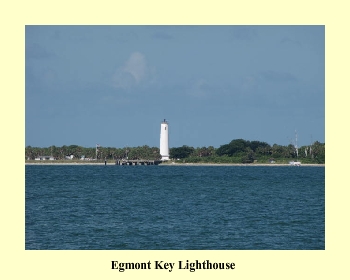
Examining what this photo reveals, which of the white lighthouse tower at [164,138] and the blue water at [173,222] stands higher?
the white lighthouse tower at [164,138]

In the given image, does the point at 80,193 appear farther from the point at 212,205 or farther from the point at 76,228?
the point at 76,228

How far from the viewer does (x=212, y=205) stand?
44.3m

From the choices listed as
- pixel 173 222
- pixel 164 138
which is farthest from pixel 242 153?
pixel 173 222

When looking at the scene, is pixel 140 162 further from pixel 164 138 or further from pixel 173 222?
pixel 173 222

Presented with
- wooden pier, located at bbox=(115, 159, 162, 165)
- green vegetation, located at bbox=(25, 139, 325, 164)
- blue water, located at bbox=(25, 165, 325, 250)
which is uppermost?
green vegetation, located at bbox=(25, 139, 325, 164)

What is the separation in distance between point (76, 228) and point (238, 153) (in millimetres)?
149716

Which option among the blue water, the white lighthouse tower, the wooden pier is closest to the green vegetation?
the wooden pier

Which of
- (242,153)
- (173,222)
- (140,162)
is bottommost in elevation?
(173,222)

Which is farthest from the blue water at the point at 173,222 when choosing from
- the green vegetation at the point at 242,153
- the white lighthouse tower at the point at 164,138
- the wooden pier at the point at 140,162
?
the green vegetation at the point at 242,153

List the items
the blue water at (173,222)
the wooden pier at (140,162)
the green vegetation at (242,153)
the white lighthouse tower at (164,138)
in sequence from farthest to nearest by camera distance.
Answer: the wooden pier at (140,162) → the green vegetation at (242,153) → the white lighthouse tower at (164,138) → the blue water at (173,222)

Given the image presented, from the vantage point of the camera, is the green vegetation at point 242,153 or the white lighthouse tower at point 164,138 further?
the green vegetation at point 242,153

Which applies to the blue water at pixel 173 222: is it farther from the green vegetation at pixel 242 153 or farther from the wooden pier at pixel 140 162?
the green vegetation at pixel 242 153

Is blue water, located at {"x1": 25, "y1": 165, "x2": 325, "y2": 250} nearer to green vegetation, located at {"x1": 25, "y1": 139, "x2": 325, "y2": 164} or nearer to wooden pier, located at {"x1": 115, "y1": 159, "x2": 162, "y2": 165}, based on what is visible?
wooden pier, located at {"x1": 115, "y1": 159, "x2": 162, "y2": 165}

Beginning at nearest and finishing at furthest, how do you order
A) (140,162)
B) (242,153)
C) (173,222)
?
1. (173,222)
2. (242,153)
3. (140,162)
